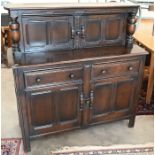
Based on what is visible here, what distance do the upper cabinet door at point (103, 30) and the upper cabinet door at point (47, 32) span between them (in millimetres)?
134

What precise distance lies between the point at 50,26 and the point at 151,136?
139 centimetres

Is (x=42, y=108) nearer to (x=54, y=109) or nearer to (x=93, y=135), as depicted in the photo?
(x=54, y=109)

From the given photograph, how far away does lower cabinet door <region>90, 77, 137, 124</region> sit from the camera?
5.94ft

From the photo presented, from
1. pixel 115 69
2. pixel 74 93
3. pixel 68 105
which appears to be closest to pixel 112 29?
pixel 115 69

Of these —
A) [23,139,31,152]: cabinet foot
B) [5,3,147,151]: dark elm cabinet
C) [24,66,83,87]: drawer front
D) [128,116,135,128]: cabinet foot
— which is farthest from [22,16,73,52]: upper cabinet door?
[128,116,135,128]: cabinet foot

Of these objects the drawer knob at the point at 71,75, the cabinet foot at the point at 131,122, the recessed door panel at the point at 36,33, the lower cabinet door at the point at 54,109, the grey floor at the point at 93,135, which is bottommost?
the grey floor at the point at 93,135

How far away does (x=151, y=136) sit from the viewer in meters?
2.06

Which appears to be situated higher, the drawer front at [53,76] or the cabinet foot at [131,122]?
the drawer front at [53,76]

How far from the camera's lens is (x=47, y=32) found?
1.72 metres

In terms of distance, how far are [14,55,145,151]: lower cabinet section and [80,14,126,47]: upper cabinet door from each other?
267 mm

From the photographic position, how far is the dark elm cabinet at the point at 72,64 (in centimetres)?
159

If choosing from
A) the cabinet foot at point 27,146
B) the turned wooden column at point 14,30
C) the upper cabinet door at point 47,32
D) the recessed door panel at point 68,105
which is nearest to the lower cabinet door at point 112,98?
the recessed door panel at point 68,105

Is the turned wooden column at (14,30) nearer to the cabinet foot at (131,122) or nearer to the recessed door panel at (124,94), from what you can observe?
the recessed door panel at (124,94)

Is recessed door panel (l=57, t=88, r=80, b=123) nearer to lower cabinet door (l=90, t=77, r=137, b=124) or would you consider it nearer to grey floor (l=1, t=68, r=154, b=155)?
lower cabinet door (l=90, t=77, r=137, b=124)
